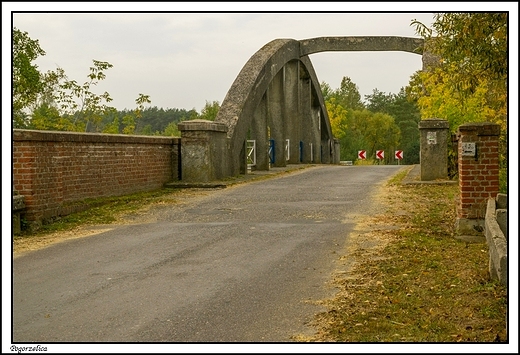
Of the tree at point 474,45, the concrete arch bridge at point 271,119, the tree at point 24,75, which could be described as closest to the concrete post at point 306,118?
the concrete arch bridge at point 271,119

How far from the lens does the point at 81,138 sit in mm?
13852

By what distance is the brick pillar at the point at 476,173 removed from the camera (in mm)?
9922

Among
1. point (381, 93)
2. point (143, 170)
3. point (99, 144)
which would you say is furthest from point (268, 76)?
point (381, 93)

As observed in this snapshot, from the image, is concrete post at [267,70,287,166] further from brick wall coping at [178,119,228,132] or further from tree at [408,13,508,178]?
tree at [408,13,508,178]

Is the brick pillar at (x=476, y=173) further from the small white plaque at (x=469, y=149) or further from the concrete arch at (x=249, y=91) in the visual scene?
the concrete arch at (x=249, y=91)

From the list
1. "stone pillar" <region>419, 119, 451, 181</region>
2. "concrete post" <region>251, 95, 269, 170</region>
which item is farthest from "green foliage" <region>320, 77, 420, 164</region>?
"stone pillar" <region>419, 119, 451, 181</region>

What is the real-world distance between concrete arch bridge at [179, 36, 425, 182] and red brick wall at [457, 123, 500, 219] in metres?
5.79

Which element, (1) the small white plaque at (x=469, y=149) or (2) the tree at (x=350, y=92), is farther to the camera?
(2) the tree at (x=350, y=92)

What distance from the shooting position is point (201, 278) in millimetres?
7586

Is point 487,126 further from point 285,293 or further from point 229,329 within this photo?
point 229,329

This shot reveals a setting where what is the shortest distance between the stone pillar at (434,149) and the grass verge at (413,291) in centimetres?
728

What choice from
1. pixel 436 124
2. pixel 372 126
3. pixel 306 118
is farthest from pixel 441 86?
pixel 372 126

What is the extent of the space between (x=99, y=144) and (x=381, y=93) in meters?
94.8

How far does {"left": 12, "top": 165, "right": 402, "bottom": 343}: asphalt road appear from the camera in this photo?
578 centimetres
